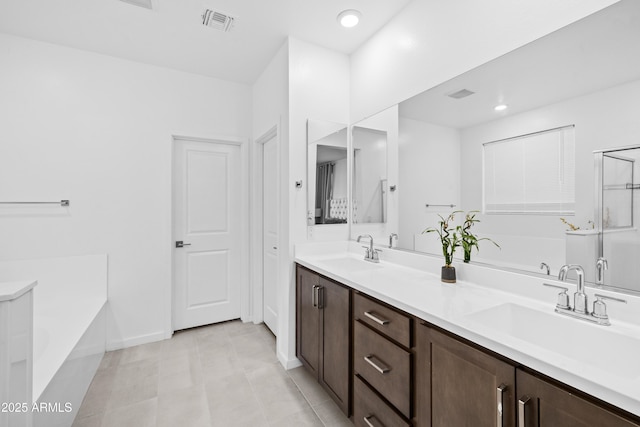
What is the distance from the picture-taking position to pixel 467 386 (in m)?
0.96

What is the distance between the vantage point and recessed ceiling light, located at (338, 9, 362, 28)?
205cm

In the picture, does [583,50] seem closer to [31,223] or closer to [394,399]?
[394,399]

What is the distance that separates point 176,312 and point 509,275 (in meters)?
2.94

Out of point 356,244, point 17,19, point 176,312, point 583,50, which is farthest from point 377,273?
point 17,19

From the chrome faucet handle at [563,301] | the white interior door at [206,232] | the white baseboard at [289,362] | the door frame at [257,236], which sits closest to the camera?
the chrome faucet handle at [563,301]

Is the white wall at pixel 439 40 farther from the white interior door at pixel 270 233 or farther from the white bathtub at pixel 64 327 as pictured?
the white bathtub at pixel 64 327

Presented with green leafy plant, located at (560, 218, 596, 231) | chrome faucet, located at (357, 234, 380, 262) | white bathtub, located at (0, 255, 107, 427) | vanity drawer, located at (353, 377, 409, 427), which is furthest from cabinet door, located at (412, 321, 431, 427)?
white bathtub, located at (0, 255, 107, 427)

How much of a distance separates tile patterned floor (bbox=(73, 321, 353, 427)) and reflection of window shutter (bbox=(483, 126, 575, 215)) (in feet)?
5.04

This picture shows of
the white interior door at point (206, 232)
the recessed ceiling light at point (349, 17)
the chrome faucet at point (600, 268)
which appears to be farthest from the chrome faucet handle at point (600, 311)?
the white interior door at point (206, 232)

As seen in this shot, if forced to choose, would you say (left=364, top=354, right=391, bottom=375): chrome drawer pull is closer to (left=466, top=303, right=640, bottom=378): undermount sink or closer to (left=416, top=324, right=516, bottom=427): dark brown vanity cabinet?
(left=416, top=324, right=516, bottom=427): dark brown vanity cabinet

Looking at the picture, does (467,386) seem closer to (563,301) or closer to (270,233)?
(563,301)

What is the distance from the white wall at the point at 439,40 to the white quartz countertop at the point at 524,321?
3.61ft

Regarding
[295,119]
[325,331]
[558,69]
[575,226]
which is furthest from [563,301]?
[295,119]

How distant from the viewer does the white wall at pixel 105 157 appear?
2365 mm
